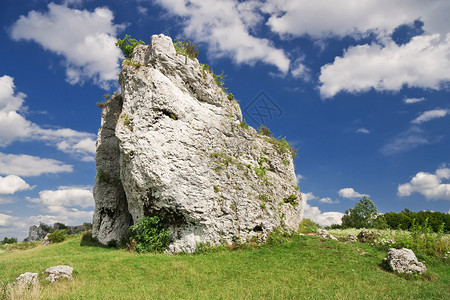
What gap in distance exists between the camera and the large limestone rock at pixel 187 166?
61.3 feet

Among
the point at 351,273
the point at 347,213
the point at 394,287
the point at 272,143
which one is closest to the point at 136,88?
the point at 272,143

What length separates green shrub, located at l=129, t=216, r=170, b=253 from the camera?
18219mm

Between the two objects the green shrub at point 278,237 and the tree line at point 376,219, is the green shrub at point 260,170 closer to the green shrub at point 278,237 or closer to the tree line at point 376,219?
the green shrub at point 278,237

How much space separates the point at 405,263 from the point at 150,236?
15.9 metres

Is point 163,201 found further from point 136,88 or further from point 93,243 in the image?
point 93,243

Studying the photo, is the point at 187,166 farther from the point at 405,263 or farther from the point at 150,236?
the point at 405,263

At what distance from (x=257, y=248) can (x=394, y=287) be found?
27.6ft

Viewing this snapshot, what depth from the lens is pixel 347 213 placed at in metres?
43.0

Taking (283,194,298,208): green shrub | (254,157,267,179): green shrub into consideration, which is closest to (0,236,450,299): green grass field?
(254,157,267,179): green shrub

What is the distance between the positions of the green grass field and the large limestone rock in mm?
2796

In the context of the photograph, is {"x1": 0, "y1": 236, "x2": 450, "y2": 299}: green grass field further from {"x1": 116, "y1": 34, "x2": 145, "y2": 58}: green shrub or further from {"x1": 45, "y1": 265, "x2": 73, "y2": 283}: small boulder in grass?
{"x1": 116, "y1": 34, "x2": 145, "y2": 58}: green shrub

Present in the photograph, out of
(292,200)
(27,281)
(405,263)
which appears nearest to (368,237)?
(292,200)

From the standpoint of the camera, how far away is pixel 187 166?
1947 centimetres

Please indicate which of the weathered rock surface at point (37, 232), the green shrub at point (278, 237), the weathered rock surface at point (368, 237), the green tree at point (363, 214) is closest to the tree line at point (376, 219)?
the green tree at point (363, 214)
